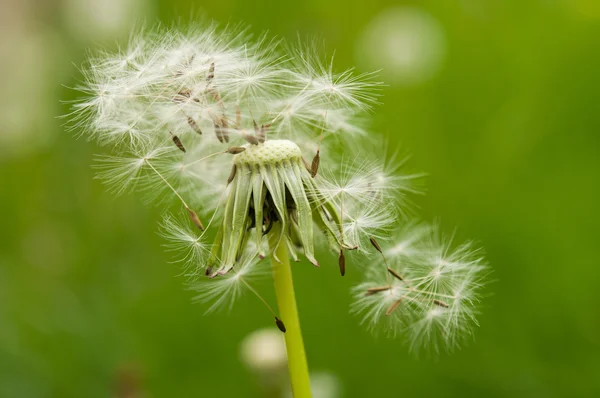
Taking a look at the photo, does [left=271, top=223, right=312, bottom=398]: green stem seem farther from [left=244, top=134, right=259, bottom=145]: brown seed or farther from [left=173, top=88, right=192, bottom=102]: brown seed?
[left=173, top=88, right=192, bottom=102]: brown seed

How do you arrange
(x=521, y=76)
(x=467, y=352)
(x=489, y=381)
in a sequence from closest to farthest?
(x=489, y=381) → (x=467, y=352) → (x=521, y=76)

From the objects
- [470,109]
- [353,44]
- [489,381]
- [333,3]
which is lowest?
[489,381]

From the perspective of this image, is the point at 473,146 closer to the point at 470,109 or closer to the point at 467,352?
the point at 470,109

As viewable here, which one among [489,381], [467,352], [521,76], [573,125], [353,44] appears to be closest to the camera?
[489,381]

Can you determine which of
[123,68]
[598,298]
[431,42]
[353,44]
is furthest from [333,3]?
[123,68]

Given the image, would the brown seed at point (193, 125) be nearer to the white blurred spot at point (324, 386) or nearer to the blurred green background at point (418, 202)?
the white blurred spot at point (324, 386)

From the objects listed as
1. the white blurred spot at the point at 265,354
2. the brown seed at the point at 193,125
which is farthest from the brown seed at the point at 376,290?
the white blurred spot at the point at 265,354

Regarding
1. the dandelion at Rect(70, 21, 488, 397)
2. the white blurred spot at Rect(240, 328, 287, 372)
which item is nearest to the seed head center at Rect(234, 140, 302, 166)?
the dandelion at Rect(70, 21, 488, 397)
